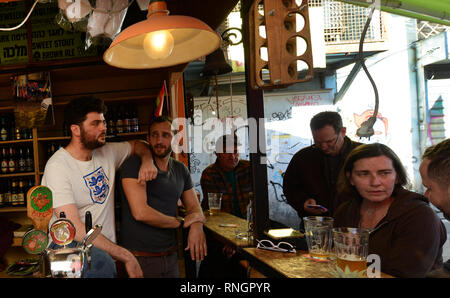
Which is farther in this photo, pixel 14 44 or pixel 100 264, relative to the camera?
pixel 14 44

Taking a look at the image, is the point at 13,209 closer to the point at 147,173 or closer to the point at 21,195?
the point at 21,195

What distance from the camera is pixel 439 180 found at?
148cm

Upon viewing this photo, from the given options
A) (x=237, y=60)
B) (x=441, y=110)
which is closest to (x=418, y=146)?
(x=441, y=110)

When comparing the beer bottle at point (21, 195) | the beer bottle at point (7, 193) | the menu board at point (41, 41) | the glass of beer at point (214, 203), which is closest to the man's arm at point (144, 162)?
the glass of beer at point (214, 203)

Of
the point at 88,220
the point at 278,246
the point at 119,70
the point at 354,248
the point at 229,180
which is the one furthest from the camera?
the point at 119,70

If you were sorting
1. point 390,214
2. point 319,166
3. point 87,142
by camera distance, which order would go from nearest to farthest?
point 390,214
point 87,142
point 319,166

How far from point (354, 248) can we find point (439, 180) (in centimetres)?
54

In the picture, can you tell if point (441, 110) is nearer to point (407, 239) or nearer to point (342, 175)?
point (342, 175)

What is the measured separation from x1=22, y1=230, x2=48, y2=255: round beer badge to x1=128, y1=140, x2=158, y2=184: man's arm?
102 cm

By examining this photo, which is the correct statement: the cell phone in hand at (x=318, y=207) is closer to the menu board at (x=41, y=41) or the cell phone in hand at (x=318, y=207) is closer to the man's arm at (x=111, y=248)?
the man's arm at (x=111, y=248)

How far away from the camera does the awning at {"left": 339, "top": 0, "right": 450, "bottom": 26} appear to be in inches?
78.1

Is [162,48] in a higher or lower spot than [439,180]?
higher

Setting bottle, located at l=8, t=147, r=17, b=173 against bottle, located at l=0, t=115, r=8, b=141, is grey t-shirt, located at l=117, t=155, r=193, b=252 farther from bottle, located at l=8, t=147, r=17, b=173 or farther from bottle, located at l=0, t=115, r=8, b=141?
bottle, located at l=0, t=115, r=8, b=141

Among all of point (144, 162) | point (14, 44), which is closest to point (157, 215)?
point (144, 162)
